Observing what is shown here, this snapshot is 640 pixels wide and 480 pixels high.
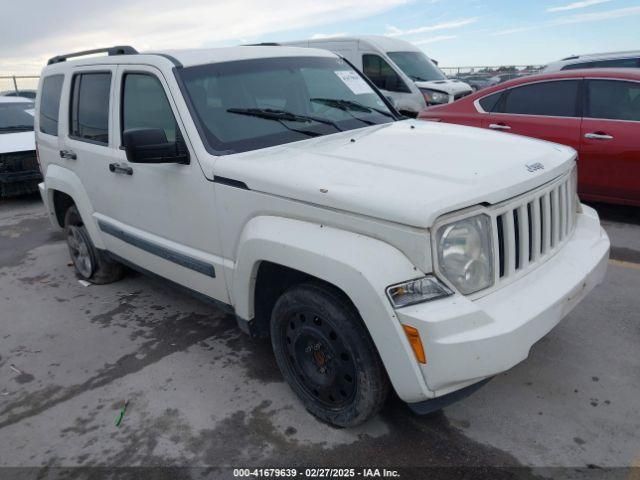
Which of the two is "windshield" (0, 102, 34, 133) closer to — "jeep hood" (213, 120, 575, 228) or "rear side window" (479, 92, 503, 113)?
"rear side window" (479, 92, 503, 113)

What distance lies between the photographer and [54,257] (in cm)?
583

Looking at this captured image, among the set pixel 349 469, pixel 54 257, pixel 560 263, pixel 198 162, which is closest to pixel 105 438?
pixel 349 469

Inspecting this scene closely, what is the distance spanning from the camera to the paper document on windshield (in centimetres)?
390

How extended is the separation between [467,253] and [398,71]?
30.2 ft

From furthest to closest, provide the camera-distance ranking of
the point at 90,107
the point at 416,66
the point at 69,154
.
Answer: the point at 416,66, the point at 69,154, the point at 90,107

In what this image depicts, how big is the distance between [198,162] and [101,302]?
218 cm

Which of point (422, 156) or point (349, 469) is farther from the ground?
point (422, 156)

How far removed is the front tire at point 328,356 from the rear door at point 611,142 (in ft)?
13.7

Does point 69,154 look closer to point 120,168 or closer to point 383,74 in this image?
point 120,168

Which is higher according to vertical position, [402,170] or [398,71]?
[398,71]

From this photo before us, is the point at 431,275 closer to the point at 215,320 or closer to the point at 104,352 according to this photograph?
the point at 215,320

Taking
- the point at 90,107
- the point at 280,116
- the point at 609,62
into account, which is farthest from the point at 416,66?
the point at 280,116

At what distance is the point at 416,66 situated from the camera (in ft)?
38.1

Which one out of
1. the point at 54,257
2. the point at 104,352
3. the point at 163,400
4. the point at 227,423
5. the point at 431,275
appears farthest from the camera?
the point at 54,257
